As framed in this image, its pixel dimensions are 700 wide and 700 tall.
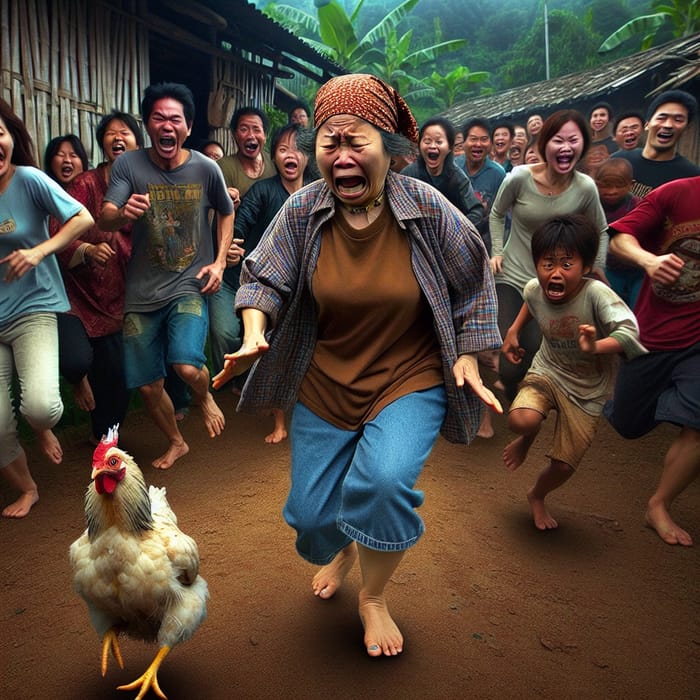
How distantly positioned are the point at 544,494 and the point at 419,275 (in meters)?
1.78

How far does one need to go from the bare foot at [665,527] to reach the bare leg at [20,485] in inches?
139

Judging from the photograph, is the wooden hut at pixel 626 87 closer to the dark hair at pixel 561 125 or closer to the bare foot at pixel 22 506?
the dark hair at pixel 561 125

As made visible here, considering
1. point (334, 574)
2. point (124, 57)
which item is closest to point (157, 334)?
point (334, 574)

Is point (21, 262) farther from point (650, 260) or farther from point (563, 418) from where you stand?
point (650, 260)

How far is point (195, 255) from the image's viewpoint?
4.11 meters

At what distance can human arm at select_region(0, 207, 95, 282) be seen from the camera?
3.11 m

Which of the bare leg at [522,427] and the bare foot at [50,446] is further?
the bare foot at [50,446]

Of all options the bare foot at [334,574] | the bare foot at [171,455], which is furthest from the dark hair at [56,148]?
the bare foot at [334,574]

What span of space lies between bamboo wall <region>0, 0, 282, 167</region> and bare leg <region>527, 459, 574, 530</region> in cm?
582

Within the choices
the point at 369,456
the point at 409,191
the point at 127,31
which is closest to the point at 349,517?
the point at 369,456

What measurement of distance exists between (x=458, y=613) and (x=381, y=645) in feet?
1.50

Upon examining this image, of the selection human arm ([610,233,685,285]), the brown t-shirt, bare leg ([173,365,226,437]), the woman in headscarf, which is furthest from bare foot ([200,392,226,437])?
human arm ([610,233,685,285])

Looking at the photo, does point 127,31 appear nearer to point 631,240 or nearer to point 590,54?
point 631,240

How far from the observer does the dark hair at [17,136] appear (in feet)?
10.5
